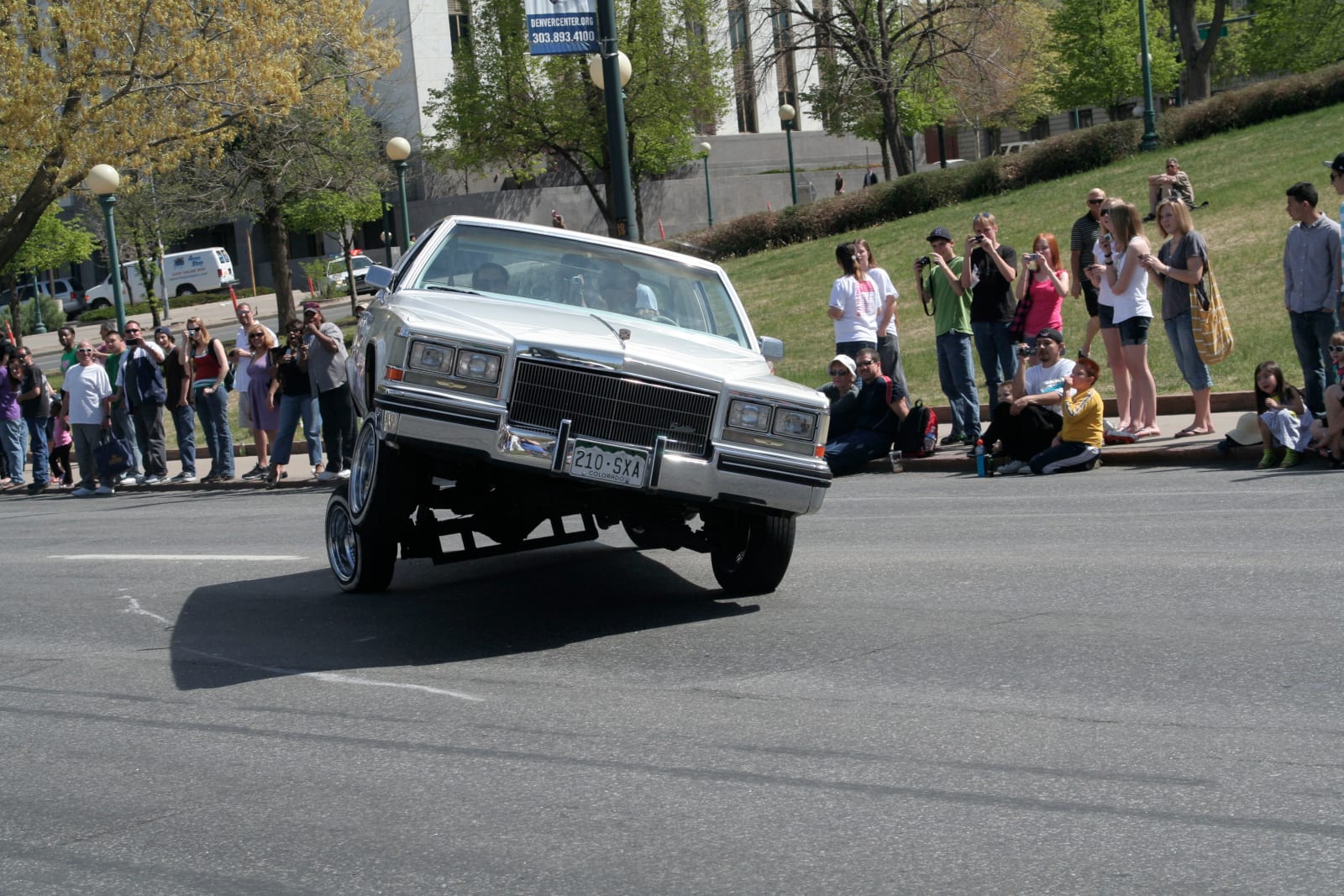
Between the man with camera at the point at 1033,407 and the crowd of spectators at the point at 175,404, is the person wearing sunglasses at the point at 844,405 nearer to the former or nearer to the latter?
the man with camera at the point at 1033,407

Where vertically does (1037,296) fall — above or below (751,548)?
above

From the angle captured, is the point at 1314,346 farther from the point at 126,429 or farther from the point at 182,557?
the point at 126,429

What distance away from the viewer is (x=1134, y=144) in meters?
34.8

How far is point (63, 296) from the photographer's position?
7019 cm

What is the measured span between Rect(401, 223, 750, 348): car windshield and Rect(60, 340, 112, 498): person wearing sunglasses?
1161 cm

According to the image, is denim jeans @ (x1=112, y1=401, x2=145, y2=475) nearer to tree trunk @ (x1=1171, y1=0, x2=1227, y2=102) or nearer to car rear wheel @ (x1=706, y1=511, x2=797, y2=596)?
car rear wheel @ (x1=706, y1=511, x2=797, y2=596)

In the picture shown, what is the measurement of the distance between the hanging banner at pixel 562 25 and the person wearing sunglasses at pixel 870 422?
5.35 m

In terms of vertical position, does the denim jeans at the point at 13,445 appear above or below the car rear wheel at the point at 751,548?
below

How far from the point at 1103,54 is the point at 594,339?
6064cm

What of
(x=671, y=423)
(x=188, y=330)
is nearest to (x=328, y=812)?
(x=671, y=423)

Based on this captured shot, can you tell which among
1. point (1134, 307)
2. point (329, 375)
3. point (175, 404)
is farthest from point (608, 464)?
point (175, 404)

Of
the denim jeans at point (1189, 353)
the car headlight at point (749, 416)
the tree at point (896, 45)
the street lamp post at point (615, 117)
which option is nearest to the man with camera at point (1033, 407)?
the denim jeans at point (1189, 353)

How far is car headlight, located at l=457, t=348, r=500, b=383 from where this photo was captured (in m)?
7.12

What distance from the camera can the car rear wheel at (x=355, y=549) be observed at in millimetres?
8047
